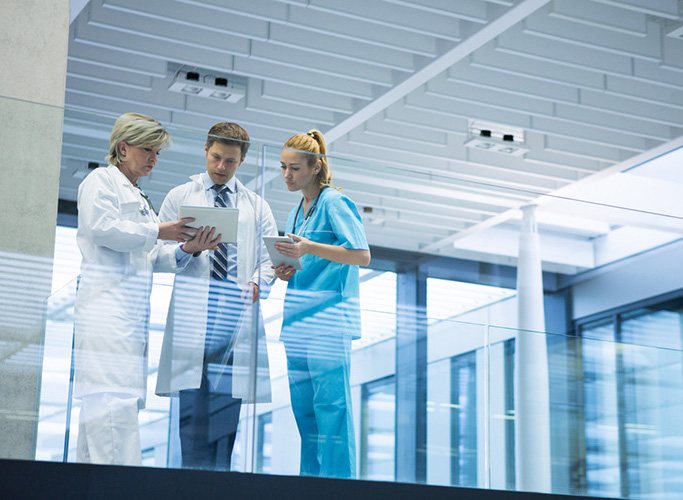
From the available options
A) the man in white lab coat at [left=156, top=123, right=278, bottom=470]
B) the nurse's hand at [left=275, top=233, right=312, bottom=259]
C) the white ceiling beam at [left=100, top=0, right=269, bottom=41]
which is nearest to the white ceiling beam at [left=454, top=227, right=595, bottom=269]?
the nurse's hand at [left=275, top=233, right=312, bottom=259]

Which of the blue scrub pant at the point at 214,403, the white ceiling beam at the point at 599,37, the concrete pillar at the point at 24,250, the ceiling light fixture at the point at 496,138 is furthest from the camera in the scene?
the ceiling light fixture at the point at 496,138

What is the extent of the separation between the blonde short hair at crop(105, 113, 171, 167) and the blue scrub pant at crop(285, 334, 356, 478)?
79 cm

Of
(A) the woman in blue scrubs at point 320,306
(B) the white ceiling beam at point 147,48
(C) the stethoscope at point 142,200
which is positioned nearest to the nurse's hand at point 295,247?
(A) the woman in blue scrubs at point 320,306

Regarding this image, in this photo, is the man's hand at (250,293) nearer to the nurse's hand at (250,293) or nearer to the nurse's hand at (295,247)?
the nurse's hand at (250,293)

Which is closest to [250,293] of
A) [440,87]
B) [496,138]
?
[440,87]

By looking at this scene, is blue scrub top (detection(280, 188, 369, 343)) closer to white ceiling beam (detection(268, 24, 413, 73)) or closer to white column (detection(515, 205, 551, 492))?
white column (detection(515, 205, 551, 492))

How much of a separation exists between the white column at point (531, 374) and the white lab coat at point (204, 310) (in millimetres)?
1042

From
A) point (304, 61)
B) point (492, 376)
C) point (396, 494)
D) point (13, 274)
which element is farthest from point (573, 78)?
point (13, 274)

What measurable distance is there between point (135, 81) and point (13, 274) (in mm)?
3880

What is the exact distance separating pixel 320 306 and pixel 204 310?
0.42 m

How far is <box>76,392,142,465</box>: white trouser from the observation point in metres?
2.78

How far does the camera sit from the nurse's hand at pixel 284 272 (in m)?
3.19

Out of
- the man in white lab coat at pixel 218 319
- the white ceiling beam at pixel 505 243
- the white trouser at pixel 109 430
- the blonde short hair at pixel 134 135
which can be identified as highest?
the blonde short hair at pixel 134 135

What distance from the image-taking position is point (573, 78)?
6.43 metres
